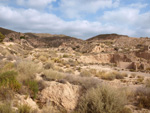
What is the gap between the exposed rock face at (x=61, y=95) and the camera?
176 inches

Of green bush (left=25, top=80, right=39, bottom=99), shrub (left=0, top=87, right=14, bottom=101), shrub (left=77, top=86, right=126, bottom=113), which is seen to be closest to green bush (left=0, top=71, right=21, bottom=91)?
shrub (left=0, top=87, right=14, bottom=101)

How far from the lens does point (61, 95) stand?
4609mm

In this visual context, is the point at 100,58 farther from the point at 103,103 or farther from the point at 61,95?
the point at 103,103

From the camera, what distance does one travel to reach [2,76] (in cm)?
457

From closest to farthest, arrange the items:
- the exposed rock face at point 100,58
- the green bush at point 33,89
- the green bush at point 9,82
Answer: the green bush at point 9,82
the green bush at point 33,89
the exposed rock face at point 100,58

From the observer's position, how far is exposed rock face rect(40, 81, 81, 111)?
4463mm

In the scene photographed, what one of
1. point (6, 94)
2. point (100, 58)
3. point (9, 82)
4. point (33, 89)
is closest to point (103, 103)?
point (33, 89)

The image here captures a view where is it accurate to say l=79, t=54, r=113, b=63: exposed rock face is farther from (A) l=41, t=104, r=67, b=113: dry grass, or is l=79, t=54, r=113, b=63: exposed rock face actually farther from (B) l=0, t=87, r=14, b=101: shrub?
(B) l=0, t=87, r=14, b=101: shrub

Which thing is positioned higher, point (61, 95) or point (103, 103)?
point (103, 103)

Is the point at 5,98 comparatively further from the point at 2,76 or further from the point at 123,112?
the point at 123,112

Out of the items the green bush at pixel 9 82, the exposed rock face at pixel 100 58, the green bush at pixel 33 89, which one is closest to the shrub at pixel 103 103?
the green bush at pixel 33 89

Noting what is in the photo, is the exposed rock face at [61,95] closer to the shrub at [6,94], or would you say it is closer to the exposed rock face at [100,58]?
the shrub at [6,94]

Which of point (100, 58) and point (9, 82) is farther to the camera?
point (100, 58)

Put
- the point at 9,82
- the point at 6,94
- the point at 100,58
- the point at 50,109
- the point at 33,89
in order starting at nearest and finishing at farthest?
the point at 50,109, the point at 6,94, the point at 9,82, the point at 33,89, the point at 100,58
